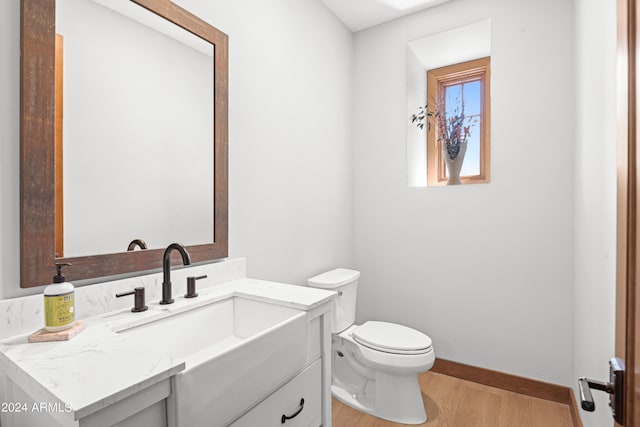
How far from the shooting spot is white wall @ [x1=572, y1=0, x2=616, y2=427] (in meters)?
0.96

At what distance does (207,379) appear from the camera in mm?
766

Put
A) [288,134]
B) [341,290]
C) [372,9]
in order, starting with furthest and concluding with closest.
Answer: [372,9]
[341,290]
[288,134]

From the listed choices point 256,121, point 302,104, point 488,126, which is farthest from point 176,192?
point 488,126

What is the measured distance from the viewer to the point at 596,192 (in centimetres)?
121

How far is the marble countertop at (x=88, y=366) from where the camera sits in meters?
0.60

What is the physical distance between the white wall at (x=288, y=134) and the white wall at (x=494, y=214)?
269mm

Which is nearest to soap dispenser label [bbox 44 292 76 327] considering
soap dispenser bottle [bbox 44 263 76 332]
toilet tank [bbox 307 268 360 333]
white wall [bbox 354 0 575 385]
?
soap dispenser bottle [bbox 44 263 76 332]

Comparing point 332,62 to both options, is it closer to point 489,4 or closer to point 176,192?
point 489,4

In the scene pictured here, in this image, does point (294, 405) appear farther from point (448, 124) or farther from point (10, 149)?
point (448, 124)

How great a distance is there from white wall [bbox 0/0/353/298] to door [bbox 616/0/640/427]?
137cm

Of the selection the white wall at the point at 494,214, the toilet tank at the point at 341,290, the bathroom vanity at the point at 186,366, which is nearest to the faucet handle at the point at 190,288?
the bathroom vanity at the point at 186,366

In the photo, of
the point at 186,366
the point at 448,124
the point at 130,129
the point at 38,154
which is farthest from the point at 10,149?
the point at 448,124

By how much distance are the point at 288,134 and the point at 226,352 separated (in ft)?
4.57

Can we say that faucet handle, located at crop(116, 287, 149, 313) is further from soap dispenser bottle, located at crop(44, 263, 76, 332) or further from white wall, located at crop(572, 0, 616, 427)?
white wall, located at crop(572, 0, 616, 427)
